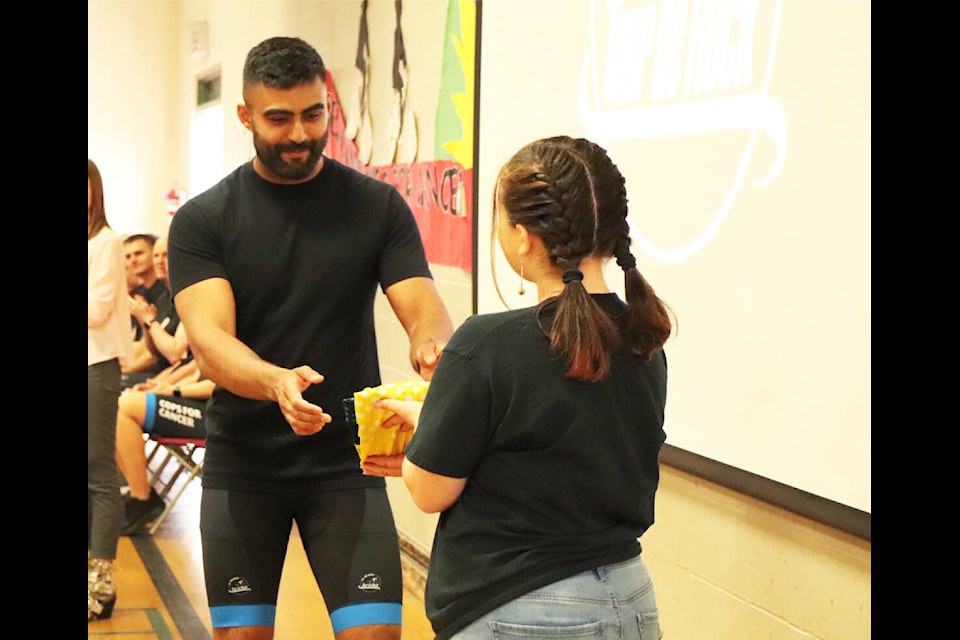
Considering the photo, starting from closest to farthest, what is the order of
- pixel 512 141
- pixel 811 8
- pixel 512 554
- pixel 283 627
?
pixel 512 554, pixel 811 8, pixel 512 141, pixel 283 627

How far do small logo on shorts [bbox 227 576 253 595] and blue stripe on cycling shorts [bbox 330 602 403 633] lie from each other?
0.19 metres

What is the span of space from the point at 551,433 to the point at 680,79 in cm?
146

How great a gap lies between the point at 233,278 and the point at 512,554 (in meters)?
1.08

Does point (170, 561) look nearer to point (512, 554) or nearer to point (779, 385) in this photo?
point (779, 385)

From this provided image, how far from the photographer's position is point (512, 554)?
1.66 meters

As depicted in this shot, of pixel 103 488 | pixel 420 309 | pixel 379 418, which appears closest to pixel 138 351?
pixel 103 488

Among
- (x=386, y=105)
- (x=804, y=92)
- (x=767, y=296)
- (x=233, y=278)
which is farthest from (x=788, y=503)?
(x=386, y=105)

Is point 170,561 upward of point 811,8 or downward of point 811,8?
downward

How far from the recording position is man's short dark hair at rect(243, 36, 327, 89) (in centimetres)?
247

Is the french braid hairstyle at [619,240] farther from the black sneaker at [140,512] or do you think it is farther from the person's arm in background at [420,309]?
the black sneaker at [140,512]

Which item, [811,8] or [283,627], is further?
[283,627]

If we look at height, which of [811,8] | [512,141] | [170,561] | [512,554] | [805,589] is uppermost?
[811,8]

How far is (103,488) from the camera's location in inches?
185

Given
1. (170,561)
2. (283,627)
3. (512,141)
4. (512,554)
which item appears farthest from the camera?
(170,561)
